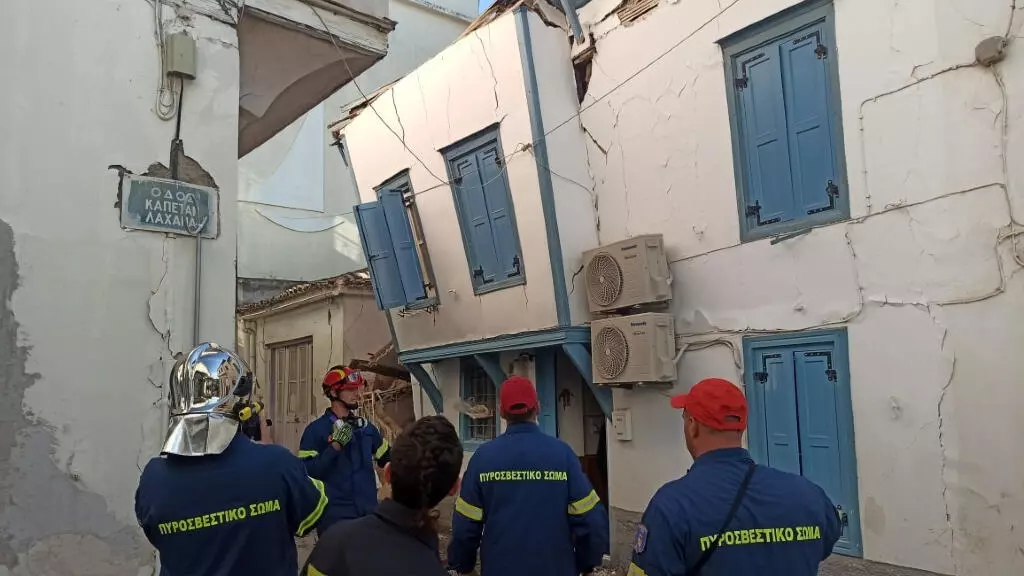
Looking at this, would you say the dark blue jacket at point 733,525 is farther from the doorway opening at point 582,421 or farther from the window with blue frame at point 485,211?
the doorway opening at point 582,421

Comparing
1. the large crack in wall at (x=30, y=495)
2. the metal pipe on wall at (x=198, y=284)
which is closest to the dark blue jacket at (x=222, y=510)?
the large crack in wall at (x=30, y=495)

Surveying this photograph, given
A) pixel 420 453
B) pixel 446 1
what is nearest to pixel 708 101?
pixel 420 453

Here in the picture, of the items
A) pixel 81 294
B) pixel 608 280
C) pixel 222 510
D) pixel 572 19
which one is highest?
pixel 572 19

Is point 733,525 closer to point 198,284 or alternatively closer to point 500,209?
point 198,284

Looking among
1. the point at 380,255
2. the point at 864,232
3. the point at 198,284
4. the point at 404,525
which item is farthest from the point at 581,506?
the point at 380,255

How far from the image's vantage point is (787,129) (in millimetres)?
6441

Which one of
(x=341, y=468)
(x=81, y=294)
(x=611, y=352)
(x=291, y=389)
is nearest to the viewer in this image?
(x=81, y=294)

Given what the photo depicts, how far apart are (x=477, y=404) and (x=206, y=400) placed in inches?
289

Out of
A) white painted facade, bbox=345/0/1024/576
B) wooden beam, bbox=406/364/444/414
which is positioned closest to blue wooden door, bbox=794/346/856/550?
white painted facade, bbox=345/0/1024/576

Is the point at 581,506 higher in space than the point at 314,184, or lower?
lower

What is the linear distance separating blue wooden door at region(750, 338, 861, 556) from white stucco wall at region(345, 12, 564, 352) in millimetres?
2332

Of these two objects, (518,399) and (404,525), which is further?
(518,399)

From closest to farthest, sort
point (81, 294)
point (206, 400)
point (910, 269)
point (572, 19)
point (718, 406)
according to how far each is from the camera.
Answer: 1. point (718, 406)
2. point (206, 400)
3. point (81, 294)
4. point (910, 269)
5. point (572, 19)

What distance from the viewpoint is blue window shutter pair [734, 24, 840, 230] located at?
20.4 feet
